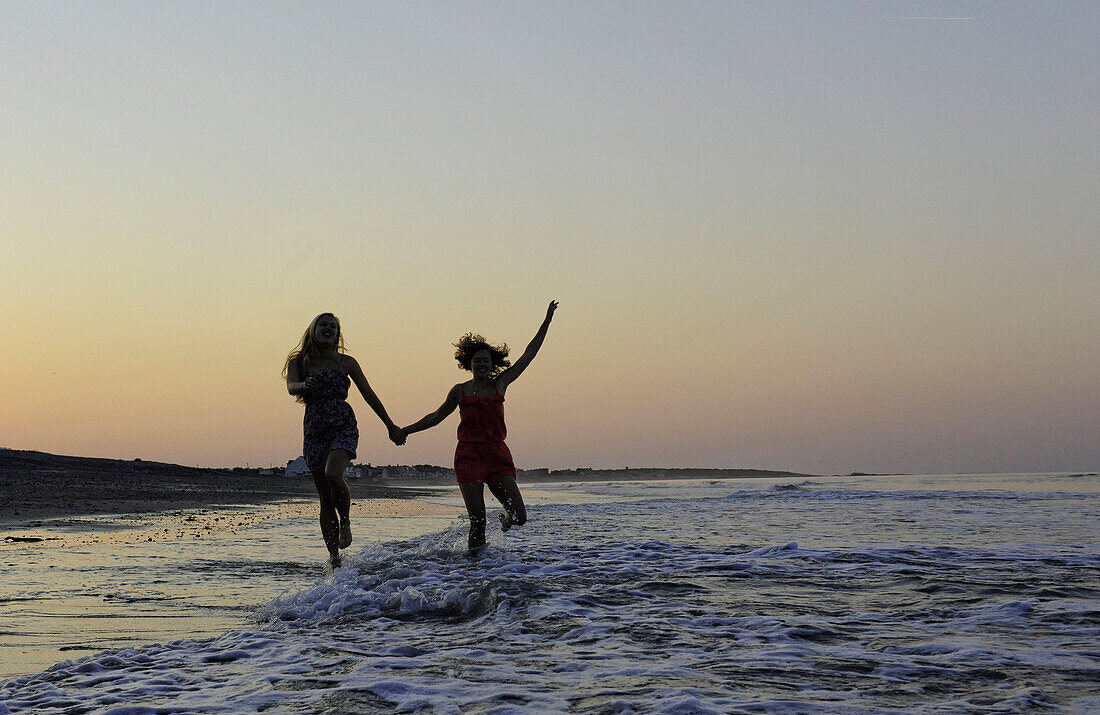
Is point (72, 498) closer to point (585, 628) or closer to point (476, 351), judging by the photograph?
point (476, 351)

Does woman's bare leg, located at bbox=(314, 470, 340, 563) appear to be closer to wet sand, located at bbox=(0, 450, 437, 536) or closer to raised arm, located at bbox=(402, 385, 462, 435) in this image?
raised arm, located at bbox=(402, 385, 462, 435)

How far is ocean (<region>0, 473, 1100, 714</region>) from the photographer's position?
3.64 m

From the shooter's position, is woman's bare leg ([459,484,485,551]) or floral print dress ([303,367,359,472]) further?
woman's bare leg ([459,484,485,551])

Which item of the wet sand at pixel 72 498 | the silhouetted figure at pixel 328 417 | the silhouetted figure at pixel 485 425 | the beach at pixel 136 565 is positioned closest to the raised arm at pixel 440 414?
the silhouetted figure at pixel 485 425

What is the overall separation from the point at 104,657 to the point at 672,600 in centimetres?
361

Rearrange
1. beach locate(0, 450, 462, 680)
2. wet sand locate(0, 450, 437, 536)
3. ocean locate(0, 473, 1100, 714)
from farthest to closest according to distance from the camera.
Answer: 1. wet sand locate(0, 450, 437, 536)
2. beach locate(0, 450, 462, 680)
3. ocean locate(0, 473, 1100, 714)

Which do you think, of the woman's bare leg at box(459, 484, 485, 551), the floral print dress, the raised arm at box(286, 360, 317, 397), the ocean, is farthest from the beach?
the raised arm at box(286, 360, 317, 397)

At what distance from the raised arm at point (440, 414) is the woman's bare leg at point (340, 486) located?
0.85 metres

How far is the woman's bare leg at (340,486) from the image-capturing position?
7602mm

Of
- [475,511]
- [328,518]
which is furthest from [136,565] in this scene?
[475,511]

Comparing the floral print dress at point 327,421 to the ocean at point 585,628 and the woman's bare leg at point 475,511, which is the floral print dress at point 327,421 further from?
the woman's bare leg at point 475,511

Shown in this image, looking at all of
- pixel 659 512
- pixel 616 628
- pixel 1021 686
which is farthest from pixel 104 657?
pixel 659 512

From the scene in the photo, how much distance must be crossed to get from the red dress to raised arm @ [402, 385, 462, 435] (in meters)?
0.09

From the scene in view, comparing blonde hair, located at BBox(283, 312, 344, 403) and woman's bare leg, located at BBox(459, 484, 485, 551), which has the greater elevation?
blonde hair, located at BBox(283, 312, 344, 403)
